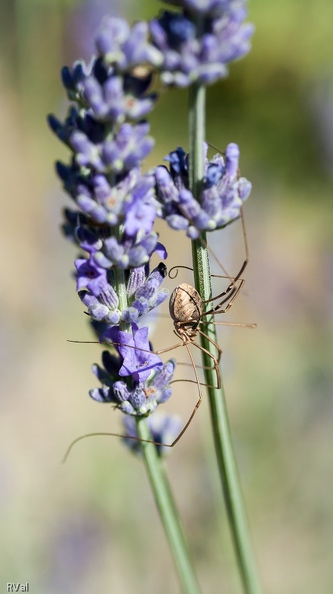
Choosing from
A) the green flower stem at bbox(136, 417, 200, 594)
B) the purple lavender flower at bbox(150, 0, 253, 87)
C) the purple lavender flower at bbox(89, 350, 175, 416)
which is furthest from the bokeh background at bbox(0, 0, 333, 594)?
the purple lavender flower at bbox(150, 0, 253, 87)

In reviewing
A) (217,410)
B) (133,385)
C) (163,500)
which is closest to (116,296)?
(133,385)

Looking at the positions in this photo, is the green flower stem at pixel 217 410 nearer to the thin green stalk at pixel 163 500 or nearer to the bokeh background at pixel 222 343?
the thin green stalk at pixel 163 500

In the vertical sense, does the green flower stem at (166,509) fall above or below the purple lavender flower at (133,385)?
below

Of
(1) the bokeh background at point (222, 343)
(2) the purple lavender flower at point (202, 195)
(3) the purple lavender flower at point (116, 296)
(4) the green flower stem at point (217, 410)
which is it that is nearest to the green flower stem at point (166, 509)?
(4) the green flower stem at point (217, 410)

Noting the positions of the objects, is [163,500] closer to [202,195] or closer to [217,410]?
[217,410]

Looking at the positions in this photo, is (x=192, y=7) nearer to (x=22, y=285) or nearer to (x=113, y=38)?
(x=113, y=38)

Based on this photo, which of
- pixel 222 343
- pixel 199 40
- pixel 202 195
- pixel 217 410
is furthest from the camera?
pixel 222 343

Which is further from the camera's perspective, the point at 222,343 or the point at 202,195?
the point at 222,343
